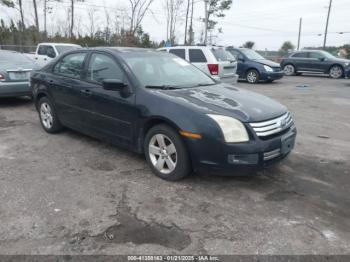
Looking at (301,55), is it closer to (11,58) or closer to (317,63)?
(317,63)

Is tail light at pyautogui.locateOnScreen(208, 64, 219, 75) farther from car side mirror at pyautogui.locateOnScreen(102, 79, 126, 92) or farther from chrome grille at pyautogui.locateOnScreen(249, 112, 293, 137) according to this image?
car side mirror at pyautogui.locateOnScreen(102, 79, 126, 92)

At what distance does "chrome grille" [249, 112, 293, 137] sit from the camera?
357 cm

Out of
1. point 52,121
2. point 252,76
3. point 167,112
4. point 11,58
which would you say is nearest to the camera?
point 167,112

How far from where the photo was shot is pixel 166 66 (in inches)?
189

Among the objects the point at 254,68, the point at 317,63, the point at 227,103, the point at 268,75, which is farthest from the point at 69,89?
the point at 317,63

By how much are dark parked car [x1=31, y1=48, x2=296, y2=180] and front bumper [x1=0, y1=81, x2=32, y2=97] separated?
2870 mm

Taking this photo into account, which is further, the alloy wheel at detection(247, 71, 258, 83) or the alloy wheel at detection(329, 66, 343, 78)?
the alloy wheel at detection(329, 66, 343, 78)

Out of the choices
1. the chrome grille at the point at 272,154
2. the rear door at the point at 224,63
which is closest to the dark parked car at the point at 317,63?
the rear door at the point at 224,63

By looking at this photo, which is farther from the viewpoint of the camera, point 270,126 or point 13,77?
point 13,77

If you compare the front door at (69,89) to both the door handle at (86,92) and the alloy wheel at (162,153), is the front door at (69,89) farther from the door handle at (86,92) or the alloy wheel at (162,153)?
the alloy wheel at (162,153)

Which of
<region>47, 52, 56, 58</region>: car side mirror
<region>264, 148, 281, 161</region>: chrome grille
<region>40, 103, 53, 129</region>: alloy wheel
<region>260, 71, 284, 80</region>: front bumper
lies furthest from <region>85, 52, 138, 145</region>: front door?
<region>260, 71, 284, 80</region>: front bumper

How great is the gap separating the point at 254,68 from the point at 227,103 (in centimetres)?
1173

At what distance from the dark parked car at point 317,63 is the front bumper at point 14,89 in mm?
15652

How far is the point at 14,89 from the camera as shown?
307 inches
